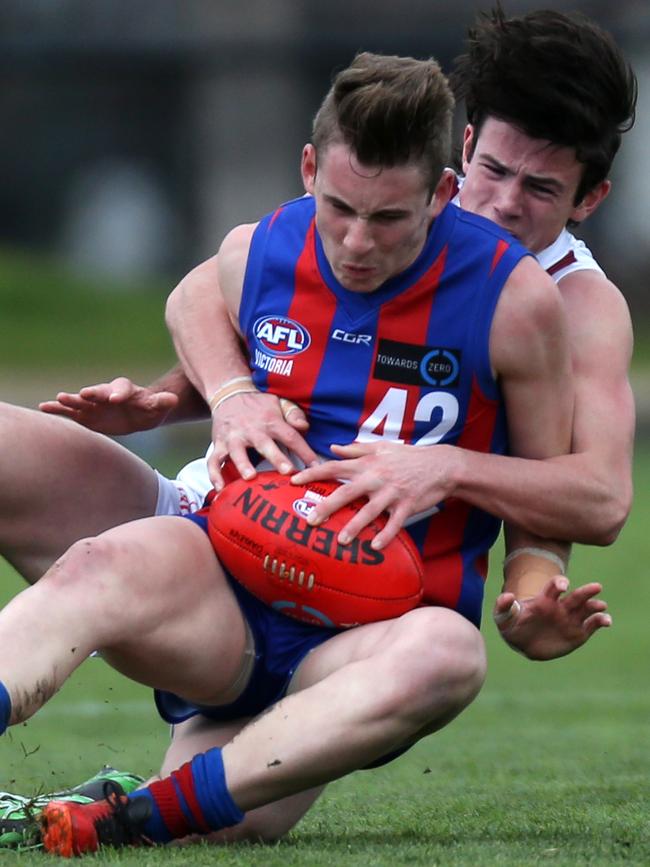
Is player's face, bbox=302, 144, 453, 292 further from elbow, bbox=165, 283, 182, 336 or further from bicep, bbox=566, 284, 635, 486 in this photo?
elbow, bbox=165, 283, 182, 336

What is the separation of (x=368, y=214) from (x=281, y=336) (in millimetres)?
479

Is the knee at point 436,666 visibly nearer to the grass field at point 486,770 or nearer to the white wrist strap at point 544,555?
the grass field at point 486,770

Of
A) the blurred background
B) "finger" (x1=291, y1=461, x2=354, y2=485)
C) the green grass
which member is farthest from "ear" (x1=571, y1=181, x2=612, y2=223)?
the blurred background

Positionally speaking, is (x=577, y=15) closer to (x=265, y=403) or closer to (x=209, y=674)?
(x=265, y=403)

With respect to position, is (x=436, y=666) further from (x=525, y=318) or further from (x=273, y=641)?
(x=525, y=318)

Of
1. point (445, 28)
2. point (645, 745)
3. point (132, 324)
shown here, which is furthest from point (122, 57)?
point (645, 745)

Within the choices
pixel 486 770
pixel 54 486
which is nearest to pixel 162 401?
pixel 54 486

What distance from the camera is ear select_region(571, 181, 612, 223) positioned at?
17.2ft

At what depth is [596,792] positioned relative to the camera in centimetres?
543

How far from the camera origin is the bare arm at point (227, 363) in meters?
4.59

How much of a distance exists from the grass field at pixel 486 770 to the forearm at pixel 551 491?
0.75m

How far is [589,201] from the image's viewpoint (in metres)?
5.27

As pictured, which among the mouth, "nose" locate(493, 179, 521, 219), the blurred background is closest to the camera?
the mouth

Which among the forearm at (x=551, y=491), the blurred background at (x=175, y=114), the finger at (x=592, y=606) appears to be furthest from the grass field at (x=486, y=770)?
the blurred background at (x=175, y=114)
